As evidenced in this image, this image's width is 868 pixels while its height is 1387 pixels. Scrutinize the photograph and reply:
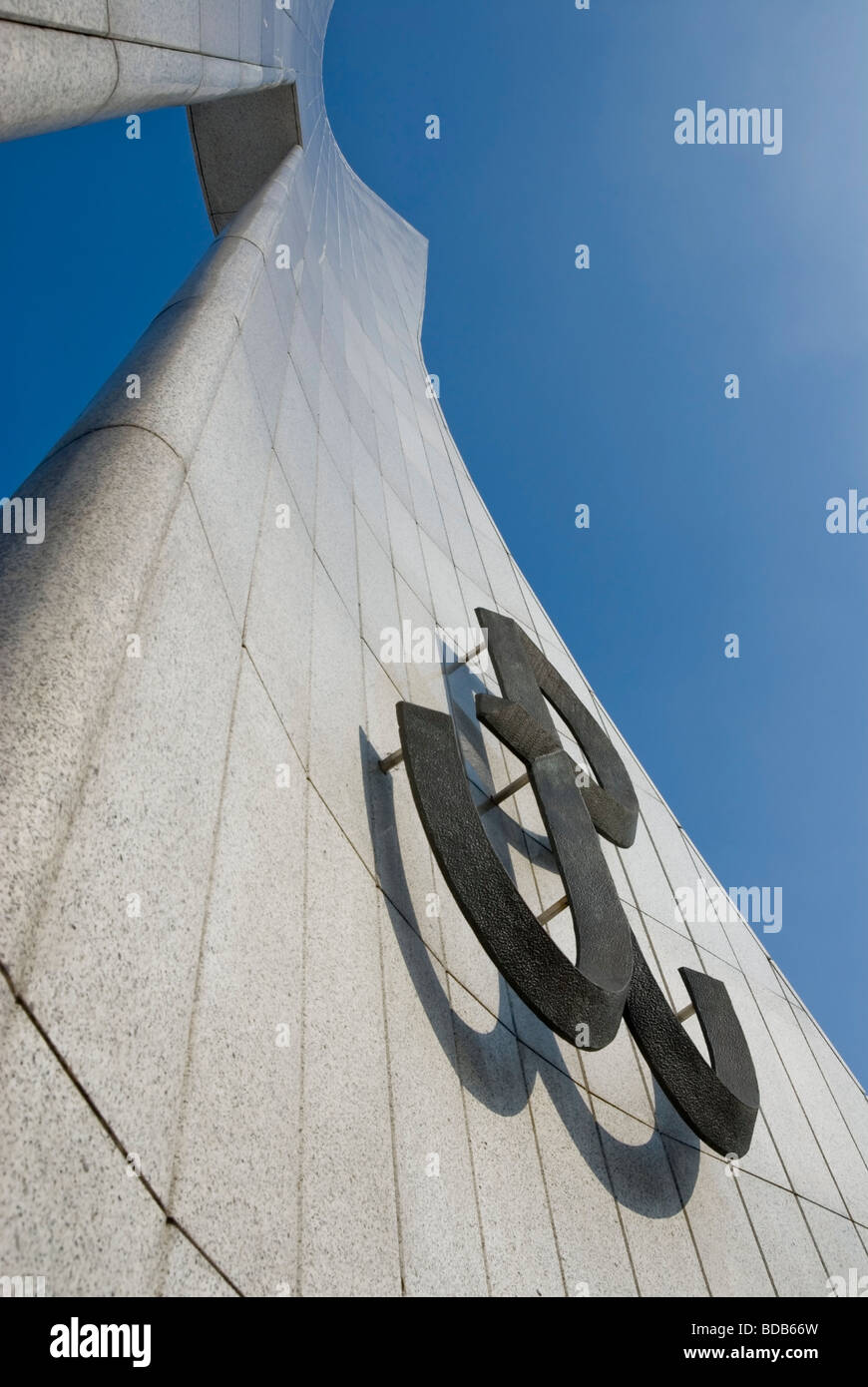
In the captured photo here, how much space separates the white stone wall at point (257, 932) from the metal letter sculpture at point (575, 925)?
0.44m

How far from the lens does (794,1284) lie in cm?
580

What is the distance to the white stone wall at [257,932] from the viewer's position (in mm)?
2463

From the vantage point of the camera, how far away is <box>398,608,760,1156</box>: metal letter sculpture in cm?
465

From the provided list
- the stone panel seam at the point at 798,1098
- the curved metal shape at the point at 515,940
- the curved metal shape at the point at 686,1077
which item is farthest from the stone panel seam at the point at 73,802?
the stone panel seam at the point at 798,1098

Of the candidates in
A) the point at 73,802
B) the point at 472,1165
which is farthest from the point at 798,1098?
the point at 73,802

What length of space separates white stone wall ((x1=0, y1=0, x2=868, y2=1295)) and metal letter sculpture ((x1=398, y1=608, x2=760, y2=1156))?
437 mm

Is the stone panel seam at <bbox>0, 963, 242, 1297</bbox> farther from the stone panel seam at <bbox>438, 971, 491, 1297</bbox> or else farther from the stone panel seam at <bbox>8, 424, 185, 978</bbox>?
the stone panel seam at <bbox>438, 971, 491, 1297</bbox>

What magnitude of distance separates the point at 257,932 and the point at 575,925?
219 centimetres

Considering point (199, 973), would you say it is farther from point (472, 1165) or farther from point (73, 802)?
point (472, 1165)

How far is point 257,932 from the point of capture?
3.60 meters

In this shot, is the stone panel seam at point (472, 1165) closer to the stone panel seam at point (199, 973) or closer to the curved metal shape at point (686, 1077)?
Result: the curved metal shape at point (686, 1077)
